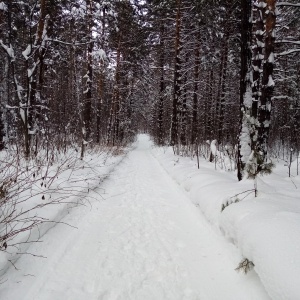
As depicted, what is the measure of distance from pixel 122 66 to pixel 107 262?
19077 mm

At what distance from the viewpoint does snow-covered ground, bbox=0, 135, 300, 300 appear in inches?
101

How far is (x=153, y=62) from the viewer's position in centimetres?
2405

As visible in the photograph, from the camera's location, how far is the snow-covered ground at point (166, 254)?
2.56 metres

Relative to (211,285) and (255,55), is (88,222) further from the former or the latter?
(255,55)

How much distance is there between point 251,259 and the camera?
2.76m

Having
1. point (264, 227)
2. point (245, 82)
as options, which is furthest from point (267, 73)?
point (264, 227)

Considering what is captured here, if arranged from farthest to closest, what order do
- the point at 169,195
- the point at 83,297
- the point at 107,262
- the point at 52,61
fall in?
the point at 52,61 → the point at 169,195 → the point at 107,262 → the point at 83,297

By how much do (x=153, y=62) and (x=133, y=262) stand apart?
22.8 m

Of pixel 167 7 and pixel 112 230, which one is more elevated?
pixel 167 7

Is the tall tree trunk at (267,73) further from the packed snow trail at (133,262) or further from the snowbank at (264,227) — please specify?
the packed snow trail at (133,262)

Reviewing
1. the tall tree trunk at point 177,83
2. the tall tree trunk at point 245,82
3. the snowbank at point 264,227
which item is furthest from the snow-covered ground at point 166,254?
the tall tree trunk at point 177,83

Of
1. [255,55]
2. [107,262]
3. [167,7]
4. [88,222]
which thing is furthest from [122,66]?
[107,262]

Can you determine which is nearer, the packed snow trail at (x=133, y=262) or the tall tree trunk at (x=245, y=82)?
the packed snow trail at (x=133, y=262)

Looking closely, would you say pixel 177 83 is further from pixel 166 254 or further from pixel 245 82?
pixel 166 254
